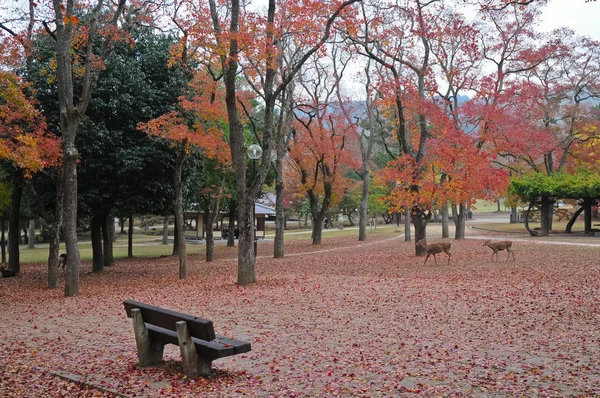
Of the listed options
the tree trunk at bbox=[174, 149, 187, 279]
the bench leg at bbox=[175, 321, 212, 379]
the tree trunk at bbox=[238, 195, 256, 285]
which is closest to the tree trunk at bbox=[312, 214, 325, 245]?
the tree trunk at bbox=[174, 149, 187, 279]

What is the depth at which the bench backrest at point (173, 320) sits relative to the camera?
512cm

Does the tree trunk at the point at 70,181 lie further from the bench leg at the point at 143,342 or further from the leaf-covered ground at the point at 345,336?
the bench leg at the point at 143,342

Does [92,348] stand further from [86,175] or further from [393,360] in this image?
[86,175]

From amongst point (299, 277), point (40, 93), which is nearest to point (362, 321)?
point (299, 277)

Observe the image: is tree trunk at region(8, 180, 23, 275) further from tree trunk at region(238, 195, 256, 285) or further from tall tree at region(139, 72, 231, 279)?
→ tree trunk at region(238, 195, 256, 285)

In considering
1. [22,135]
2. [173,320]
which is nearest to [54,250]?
[22,135]

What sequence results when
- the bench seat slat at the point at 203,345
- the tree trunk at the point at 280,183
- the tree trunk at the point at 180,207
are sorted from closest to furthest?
the bench seat slat at the point at 203,345 → the tree trunk at the point at 180,207 → the tree trunk at the point at 280,183

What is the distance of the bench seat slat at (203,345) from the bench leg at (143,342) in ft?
0.24

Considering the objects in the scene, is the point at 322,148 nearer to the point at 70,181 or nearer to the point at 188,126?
the point at 188,126

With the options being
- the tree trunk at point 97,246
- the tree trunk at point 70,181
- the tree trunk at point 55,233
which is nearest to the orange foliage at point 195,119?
the tree trunk at point 55,233

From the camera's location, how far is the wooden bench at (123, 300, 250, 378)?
5.15 meters

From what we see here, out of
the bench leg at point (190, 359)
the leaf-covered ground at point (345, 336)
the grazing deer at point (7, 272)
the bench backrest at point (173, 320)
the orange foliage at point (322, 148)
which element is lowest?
the grazing deer at point (7, 272)

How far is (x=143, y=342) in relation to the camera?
19.4 feet

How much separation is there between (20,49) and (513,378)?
1652 centimetres
